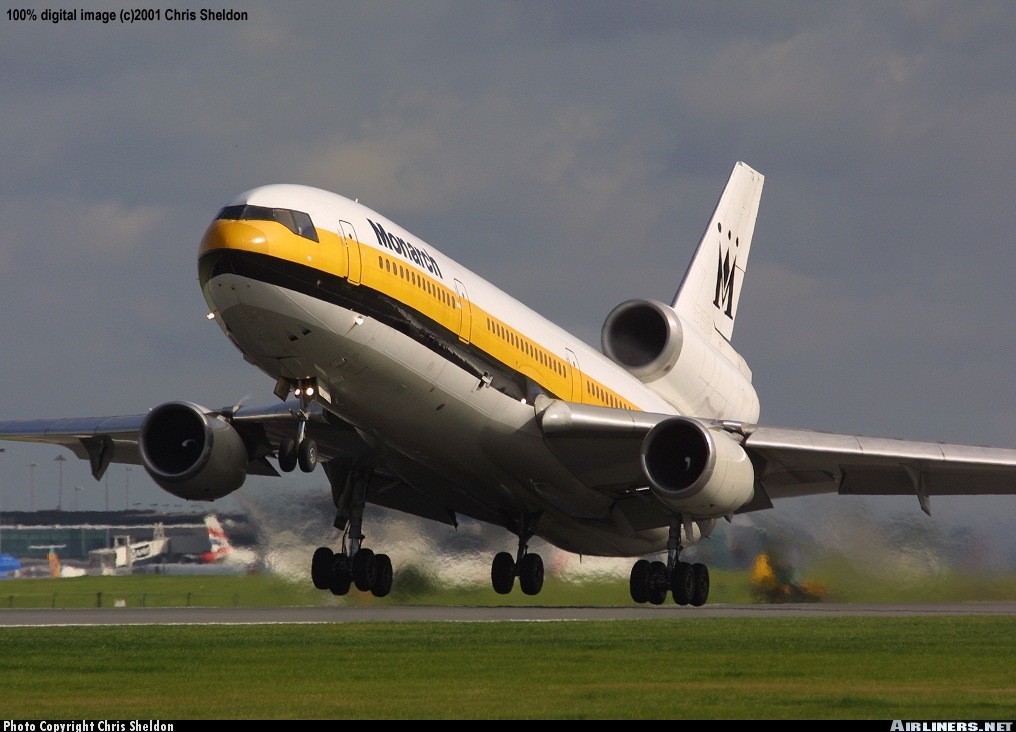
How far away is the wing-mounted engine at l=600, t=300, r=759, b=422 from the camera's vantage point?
118 ft

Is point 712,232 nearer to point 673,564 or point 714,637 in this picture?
point 673,564

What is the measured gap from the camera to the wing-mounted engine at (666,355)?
118 ft

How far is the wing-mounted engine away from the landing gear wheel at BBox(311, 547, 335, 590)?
339 inches

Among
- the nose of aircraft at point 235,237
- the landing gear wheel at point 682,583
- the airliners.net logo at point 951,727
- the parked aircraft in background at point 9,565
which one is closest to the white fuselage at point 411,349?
the nose of aircraft at point 235,237

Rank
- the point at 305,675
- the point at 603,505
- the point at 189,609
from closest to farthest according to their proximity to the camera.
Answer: the point at 305,675, the point at 603,505, the point at 189,609

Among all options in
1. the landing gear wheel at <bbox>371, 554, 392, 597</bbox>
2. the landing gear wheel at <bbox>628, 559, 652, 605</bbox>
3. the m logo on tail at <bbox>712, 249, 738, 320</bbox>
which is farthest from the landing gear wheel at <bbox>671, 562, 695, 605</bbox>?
the m logo on tail at <bbox>712, 249, 738, 320</bbox>

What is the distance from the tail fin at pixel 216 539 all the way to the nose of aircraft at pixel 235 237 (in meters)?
16.1

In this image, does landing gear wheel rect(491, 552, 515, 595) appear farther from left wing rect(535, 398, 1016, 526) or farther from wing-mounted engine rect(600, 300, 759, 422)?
wing-mounted engine rect(600, 300, 759, 422)

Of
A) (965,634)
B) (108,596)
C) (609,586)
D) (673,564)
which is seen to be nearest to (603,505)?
(673,564)

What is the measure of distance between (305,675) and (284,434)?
12333 mm

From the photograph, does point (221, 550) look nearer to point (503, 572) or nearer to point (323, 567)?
point (323, 567)

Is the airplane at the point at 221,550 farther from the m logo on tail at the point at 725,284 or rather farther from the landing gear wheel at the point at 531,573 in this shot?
the m logo on tail at the point at 725,284

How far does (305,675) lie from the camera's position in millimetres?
18438

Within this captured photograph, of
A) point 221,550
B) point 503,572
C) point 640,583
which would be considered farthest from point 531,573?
point 221,550
